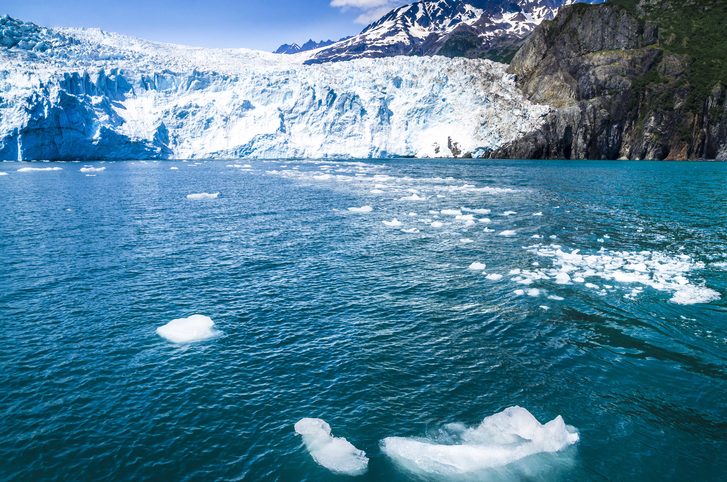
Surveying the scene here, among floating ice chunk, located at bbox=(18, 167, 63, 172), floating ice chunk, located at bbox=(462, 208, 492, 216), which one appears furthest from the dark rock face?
floating ice chunk, located at bbox=(18, 167, 63, 172)

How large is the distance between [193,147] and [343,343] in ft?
339

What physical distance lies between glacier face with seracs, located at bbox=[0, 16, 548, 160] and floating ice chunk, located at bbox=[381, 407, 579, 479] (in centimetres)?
10243

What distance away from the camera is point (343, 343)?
14539mm

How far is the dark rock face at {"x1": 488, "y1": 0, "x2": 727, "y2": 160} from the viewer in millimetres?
108375

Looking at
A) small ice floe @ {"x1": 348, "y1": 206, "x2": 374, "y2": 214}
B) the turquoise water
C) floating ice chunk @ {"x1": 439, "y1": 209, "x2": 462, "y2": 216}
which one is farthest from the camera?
small ice floe @ {"x1": 348, "y1": 206, "x2": 374, "y2": 214}

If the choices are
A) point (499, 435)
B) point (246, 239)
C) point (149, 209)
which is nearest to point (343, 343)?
point (499, 435)

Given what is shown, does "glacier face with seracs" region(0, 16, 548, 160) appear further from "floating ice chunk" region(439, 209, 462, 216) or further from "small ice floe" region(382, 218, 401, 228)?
"small ice floe" region(382, 218, 401, 228)

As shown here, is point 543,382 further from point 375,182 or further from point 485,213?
point 375,182

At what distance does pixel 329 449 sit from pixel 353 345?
15.7ft

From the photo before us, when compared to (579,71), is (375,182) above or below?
below

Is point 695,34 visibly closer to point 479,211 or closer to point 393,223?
point 479,211

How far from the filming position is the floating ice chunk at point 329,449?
937 centimetres

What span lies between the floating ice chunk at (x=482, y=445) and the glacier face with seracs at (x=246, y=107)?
102431 millimetres

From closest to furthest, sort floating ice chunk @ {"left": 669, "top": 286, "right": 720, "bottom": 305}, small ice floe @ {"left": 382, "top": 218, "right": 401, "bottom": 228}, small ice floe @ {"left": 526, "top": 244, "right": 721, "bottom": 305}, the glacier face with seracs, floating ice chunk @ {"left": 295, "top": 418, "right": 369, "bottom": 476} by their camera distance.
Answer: floating ice chunk @ {"left": 295, "top": 418, "right": 369, "bottom": 476} → floating ice chunk @ {"left": 669, "top": 286, "right": 720, "bottom": 305} → small ice floe @ {"left": 526, "top": 244, "right": 721, "bottom": 305} → small ice floe @ {"left": 382, "top": 218, "right": 401, "bottom": 228} → the glacier face with seracs
